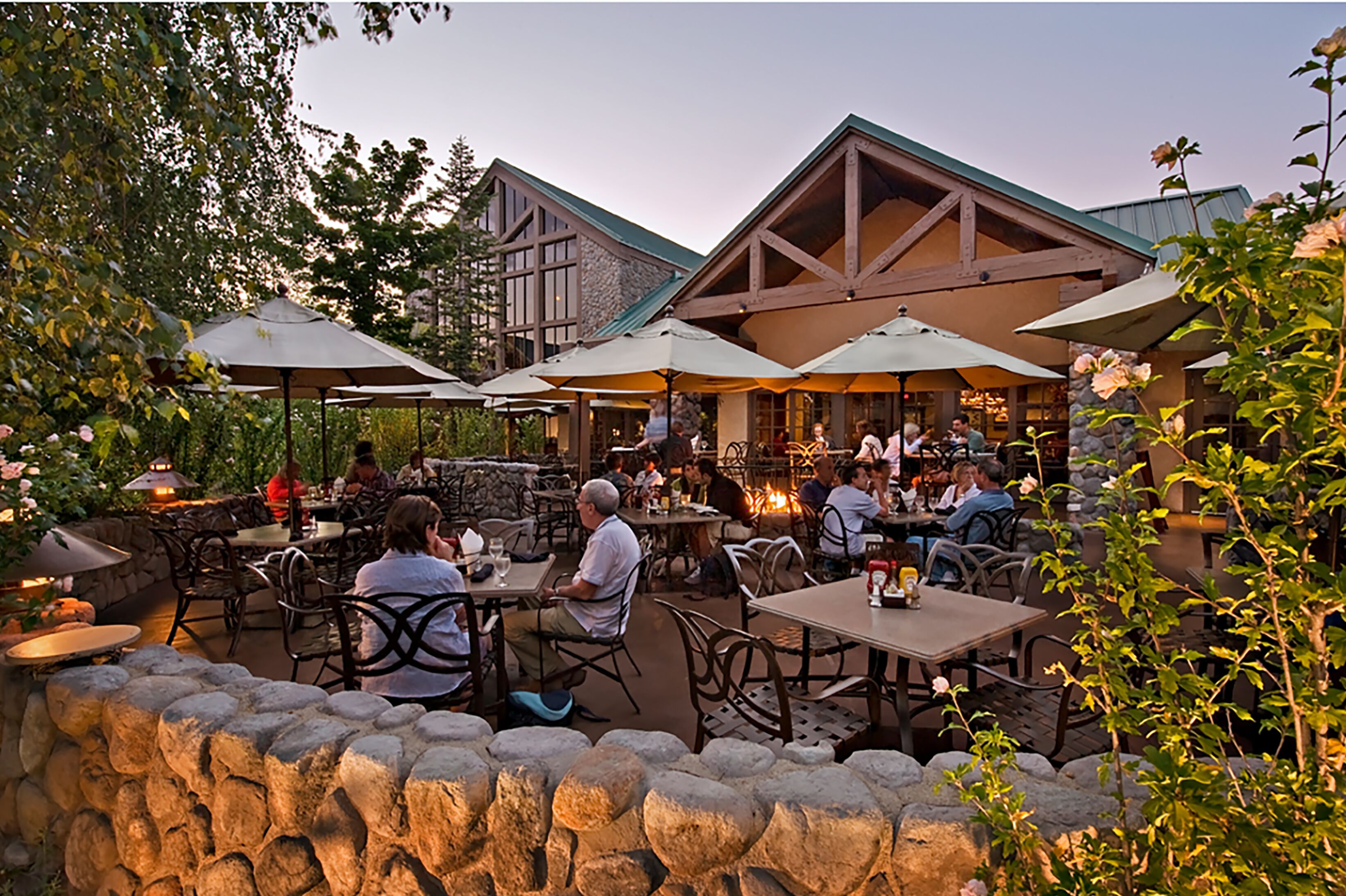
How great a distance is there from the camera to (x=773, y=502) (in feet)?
37.2

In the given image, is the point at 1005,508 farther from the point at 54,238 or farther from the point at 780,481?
the point at 780,481

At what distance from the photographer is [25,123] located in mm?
2408

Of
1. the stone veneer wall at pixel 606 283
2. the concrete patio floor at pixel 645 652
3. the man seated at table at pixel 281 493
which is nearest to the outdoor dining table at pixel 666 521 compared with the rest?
the concrete patio floor at pixel 645 652

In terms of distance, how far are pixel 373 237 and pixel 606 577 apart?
50.0 feet

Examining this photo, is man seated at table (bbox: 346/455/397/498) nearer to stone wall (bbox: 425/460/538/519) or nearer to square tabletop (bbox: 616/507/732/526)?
square tabletop (bbox: 616/507/732/526)

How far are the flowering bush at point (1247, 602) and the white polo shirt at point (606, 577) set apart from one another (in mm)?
2377

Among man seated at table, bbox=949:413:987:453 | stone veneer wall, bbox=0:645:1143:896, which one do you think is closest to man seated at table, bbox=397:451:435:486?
stone veneer wall, bbox=0:645:1143:896

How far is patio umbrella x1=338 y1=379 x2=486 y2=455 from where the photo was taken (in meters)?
9.44

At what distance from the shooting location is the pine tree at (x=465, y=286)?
21.2m

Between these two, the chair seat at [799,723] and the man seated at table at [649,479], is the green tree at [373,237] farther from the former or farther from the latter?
the chair seat at [799,723]

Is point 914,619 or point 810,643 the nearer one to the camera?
point 914,619

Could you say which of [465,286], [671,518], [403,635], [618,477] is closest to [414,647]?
[403,635]

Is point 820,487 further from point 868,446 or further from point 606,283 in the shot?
point 606,283

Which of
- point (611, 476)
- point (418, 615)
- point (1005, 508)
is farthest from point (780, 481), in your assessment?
point (418, 615)
